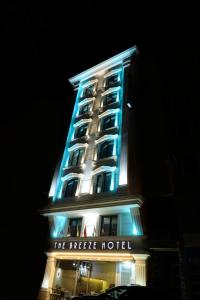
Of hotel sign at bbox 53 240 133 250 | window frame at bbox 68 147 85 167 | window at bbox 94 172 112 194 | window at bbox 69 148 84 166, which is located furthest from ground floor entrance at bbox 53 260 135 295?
window at bbox 69 148 84 166

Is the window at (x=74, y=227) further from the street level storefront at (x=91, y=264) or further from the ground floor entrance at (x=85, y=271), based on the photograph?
the ground floor entrance at (x=85, y=271)

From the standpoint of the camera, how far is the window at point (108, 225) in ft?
50.0

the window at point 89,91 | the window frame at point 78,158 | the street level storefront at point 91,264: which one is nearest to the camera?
the street level storefront at point 91,264

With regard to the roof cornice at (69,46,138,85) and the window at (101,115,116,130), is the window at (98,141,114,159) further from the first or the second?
the roof cornice at (69,46,138,85)

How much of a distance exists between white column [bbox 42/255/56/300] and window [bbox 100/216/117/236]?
14.4ft

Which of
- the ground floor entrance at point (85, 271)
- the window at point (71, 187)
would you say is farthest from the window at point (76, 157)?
the ground floor entrance at point (85, 271)

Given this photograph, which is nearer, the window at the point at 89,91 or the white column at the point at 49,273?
the white column at the point at 49,273

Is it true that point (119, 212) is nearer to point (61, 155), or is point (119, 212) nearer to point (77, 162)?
point (77, 162)

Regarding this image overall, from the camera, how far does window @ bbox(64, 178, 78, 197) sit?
1838 cm

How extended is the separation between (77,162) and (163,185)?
25.8 ft

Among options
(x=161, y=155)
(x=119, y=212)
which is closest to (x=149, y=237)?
(x=119, y=212)

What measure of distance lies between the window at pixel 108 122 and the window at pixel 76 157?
307cm

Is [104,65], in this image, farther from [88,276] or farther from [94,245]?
[88,276]

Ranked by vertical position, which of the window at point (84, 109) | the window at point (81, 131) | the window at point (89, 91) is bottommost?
the window at point (81, 131)
